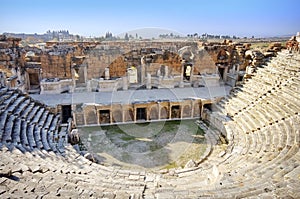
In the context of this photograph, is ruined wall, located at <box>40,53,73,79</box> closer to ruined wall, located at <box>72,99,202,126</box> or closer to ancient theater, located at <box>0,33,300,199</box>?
ancient theater, located at <box>0,33,300,199</box>

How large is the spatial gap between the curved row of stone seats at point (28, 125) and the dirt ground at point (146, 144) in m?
1.63

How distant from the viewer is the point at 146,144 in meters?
11.1

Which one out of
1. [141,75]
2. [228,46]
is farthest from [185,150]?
[228,46]

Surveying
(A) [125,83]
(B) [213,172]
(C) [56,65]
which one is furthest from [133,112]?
(B) [213,172]

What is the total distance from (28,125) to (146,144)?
559 centimetres

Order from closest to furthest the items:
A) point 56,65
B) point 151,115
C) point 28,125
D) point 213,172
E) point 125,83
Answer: point 213,172 < point 28,125 < point 151,115 < point 56,65 < point 125,83

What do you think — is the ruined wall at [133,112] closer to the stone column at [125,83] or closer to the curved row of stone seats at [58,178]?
the stone column at [125,83]

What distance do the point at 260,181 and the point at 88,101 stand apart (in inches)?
407

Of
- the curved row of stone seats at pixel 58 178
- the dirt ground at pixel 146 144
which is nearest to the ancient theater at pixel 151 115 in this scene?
the curved row of stone seats at pixel 58 178

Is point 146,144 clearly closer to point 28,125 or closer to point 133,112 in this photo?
point 133,112

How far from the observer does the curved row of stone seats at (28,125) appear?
26.8ft

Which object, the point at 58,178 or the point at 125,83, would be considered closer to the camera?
the point at 58,178

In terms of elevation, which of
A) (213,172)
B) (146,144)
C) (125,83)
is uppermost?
(125,83)

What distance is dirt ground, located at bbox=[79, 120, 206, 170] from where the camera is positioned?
31.9 feet
